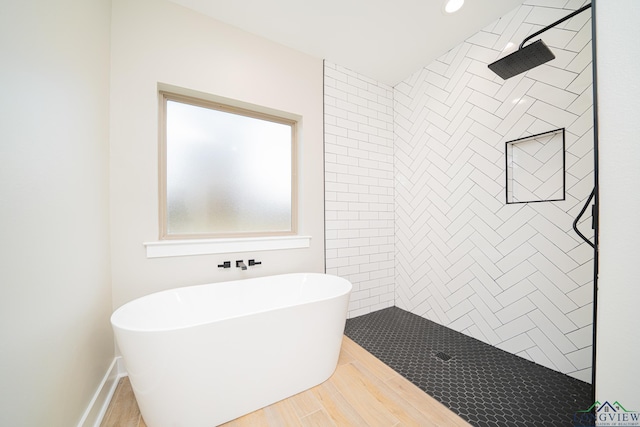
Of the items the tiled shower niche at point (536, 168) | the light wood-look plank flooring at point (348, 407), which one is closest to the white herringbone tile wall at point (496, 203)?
the tiled shower niche at point (536, 168)

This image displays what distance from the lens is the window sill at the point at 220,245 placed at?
1.69 m

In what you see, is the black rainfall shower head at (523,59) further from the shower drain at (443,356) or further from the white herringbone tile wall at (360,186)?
the shower drain at (443,356)

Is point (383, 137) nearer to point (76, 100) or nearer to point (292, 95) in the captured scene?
point (292, 95)

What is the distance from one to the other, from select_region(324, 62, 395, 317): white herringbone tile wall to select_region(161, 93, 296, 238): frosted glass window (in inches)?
19.9

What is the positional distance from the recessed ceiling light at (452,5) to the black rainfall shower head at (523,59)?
2.64ft

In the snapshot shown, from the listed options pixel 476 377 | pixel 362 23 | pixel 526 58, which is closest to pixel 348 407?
pixel 476 377

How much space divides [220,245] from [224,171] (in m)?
0.72

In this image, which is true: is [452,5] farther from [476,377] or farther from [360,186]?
[476,377]

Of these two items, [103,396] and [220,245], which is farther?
[220,245]

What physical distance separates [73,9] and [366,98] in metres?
2.50

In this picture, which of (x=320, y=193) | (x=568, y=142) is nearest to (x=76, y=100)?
(x=320, y=193)

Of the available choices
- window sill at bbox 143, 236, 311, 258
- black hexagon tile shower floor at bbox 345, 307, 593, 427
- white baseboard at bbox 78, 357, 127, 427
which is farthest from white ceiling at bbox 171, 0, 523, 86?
black hexagon tile shower floor at bbox 345, 307, 593, 427

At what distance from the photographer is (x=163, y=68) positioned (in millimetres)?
1730

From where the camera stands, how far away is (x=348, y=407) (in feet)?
4.36
